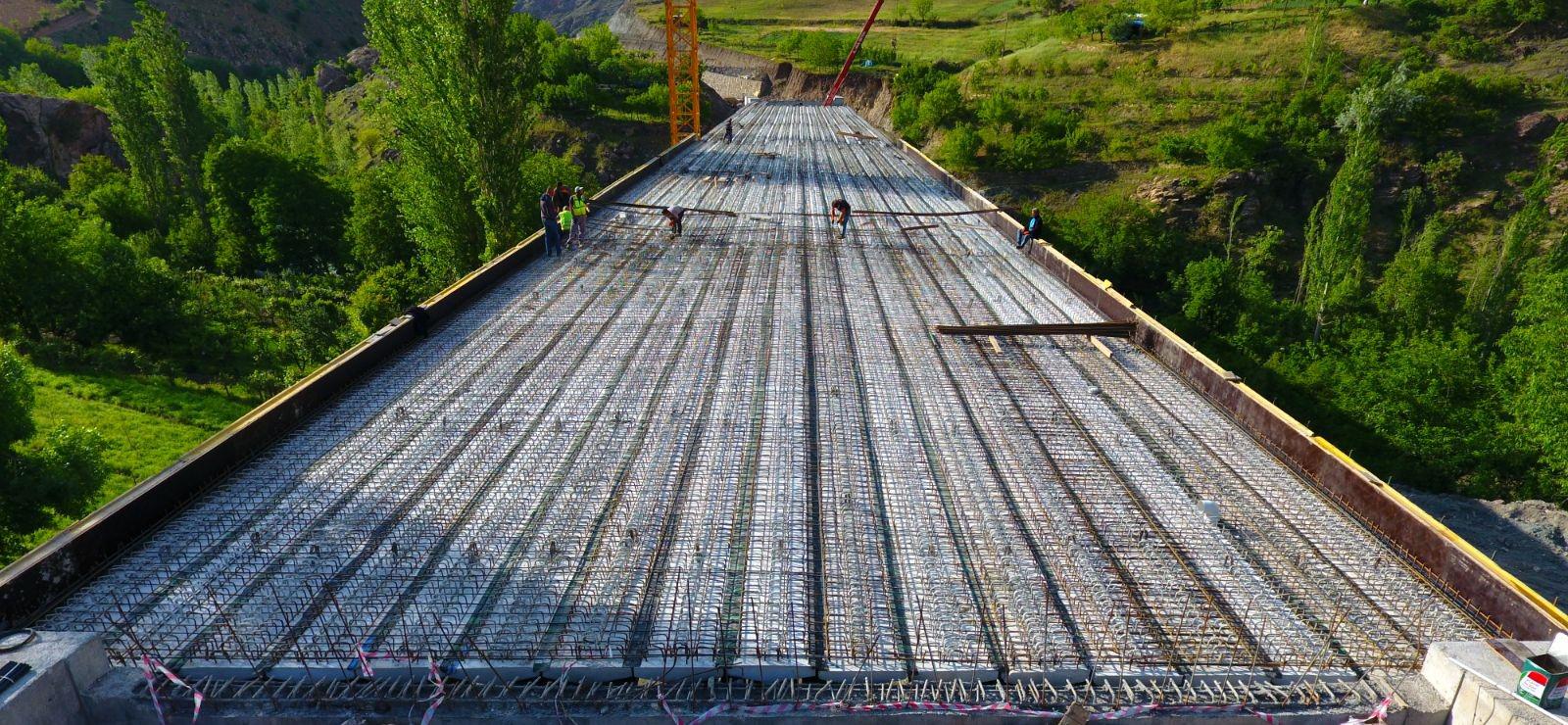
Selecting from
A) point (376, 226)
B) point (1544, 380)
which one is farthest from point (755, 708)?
point (376, 226)

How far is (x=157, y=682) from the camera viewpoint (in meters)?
4.15

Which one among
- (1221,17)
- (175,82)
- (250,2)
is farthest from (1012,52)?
(250,2)

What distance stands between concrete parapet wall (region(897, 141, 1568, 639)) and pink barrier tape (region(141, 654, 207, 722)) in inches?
324

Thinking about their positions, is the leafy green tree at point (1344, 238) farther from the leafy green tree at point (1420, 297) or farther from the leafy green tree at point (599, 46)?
the leafy green tree at point (599, 46)

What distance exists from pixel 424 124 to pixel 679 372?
43.1ft

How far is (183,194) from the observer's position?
33906mm

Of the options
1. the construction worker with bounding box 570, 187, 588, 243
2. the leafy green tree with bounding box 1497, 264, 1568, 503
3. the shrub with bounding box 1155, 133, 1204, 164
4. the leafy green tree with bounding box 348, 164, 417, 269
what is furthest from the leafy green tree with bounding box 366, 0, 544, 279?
the shrub with bounding box 1155, 133, 1204, 164

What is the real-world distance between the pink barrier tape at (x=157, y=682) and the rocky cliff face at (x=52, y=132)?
53.2m

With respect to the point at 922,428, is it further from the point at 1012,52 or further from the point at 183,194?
the point at 1012,52

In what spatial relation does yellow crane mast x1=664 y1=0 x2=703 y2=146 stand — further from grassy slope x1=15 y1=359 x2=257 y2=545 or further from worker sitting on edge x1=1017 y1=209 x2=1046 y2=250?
grassy slope x1=15 y1=359 x2=257 y2=545

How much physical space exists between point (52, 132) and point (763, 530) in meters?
57.2

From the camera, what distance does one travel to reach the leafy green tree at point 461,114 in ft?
54.1

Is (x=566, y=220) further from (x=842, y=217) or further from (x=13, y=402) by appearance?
(x=13, y=402)

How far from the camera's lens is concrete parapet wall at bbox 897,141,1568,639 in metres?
4.84
